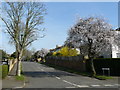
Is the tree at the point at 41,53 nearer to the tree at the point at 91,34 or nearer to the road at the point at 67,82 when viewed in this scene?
the tree at the point at 91,34

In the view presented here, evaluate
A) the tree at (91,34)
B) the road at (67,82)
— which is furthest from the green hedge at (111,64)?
the road at (67,82)

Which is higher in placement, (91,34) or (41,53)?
(91,34)

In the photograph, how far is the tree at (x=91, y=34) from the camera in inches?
866

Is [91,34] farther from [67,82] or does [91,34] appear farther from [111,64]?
[67,82]

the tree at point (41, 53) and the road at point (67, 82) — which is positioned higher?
the tree at point (41, 53)

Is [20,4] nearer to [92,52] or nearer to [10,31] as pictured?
[10,31]

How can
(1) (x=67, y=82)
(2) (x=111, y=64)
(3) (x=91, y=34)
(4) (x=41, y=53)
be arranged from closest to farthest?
(1) (x=67, y=82)
(3) (x=91, y=34)
(2) (x=111, y=64)
(4) (x=41, y=53)

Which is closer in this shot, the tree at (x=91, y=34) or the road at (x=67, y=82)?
the road at (x=67, y=82)

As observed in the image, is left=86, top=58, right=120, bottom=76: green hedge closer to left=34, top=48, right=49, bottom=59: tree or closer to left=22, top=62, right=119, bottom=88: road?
left=22, top=62, right=119, bottom=88: road

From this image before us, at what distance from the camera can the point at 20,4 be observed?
21.1 metres

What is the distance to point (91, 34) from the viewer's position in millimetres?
21953

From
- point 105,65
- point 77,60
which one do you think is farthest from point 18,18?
point 77,60

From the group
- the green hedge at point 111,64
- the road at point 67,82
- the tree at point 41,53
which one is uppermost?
the tree at point 41,53

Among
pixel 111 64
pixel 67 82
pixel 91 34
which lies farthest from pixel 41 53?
pixel 67 82
